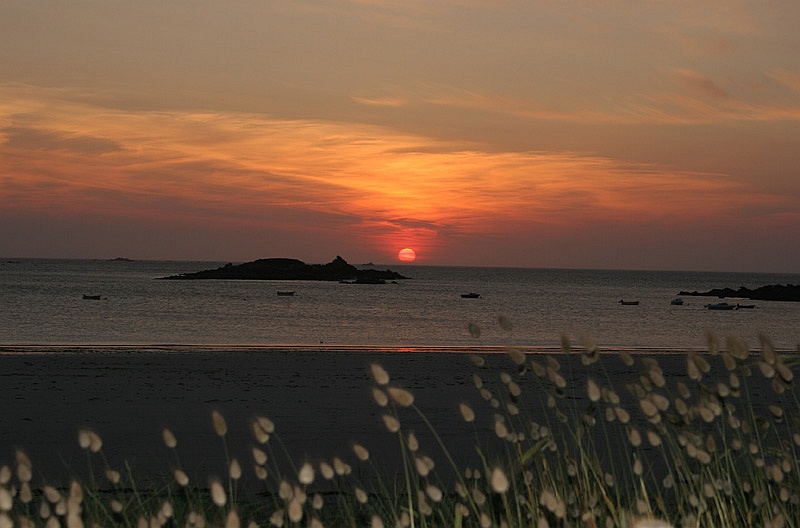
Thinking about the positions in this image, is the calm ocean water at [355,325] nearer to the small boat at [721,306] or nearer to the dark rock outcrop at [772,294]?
the small boat at [721,306]

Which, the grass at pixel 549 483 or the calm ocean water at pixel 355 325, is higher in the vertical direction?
the grass at pixel 549 483

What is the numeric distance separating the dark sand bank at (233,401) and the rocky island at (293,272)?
5775 inches

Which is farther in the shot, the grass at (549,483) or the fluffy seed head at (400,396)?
the grass at (549,483)

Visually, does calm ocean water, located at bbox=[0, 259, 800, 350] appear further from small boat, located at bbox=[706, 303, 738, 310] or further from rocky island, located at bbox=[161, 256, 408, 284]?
rocky island, located at bbox=[161, 256, 408, 284]

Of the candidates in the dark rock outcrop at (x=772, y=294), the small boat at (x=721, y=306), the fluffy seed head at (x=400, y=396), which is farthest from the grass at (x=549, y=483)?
the dark rock outcrop at (x=772, y=294)

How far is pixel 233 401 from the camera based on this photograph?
1410 centimetres

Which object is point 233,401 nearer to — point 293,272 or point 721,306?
point 721,306

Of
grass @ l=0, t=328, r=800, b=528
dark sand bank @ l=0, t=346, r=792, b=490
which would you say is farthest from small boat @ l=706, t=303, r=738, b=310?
grass @ l=0, t=328, r=800, b=528

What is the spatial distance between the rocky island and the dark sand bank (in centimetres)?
14668

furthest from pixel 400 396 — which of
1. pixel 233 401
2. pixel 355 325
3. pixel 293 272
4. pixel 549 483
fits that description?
pixel 293 272

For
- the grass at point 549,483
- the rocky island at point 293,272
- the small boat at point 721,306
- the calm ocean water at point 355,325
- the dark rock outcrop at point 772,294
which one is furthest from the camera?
the rocky island at point 293,272

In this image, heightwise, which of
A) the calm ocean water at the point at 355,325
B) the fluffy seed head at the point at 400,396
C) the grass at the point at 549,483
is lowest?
the calm ocean water at the point at 355,325

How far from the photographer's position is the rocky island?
173625mm

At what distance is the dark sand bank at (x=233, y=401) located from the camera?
32.6 ft
